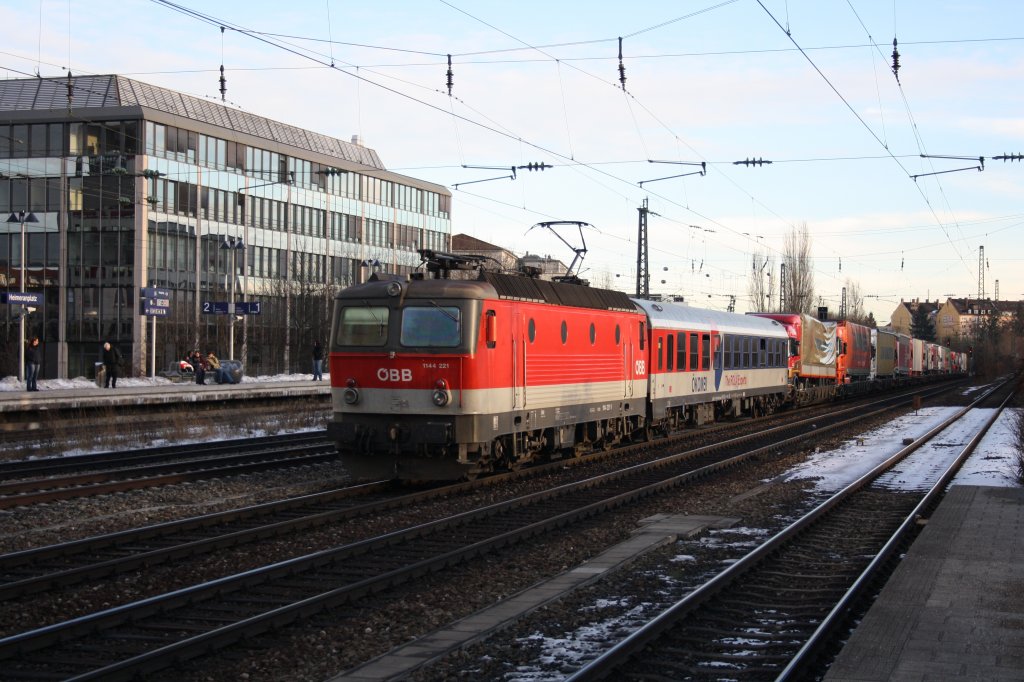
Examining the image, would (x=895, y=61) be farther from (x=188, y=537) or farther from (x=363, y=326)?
(x=188, y=537)

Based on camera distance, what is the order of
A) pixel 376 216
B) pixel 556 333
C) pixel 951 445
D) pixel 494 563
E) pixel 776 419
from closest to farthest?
pixel 494 563 < pixel 556 333 < pixel 951 445 < pixel 776 419 < pixel 376 216

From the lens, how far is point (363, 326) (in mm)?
16266

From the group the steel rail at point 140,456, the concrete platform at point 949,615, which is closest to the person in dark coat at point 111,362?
the steel rail at point 140,456

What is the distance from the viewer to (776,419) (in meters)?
33.5

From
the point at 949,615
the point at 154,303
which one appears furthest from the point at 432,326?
the point at 154,303

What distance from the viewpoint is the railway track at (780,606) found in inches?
294

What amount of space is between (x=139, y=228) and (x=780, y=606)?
5823 cm

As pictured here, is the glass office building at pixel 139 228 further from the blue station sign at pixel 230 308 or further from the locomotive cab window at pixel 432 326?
the locomotive cab window at pixel 432 326

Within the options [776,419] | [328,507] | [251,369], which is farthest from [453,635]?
[251,369]

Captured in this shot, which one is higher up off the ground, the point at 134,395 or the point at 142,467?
the point at 134,395

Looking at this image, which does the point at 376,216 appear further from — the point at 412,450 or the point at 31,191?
the point at 412,450

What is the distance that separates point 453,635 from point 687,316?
1917cm

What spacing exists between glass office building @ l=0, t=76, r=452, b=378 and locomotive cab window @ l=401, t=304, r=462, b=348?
42.0 meters

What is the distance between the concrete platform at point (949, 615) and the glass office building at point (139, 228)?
47837mm
